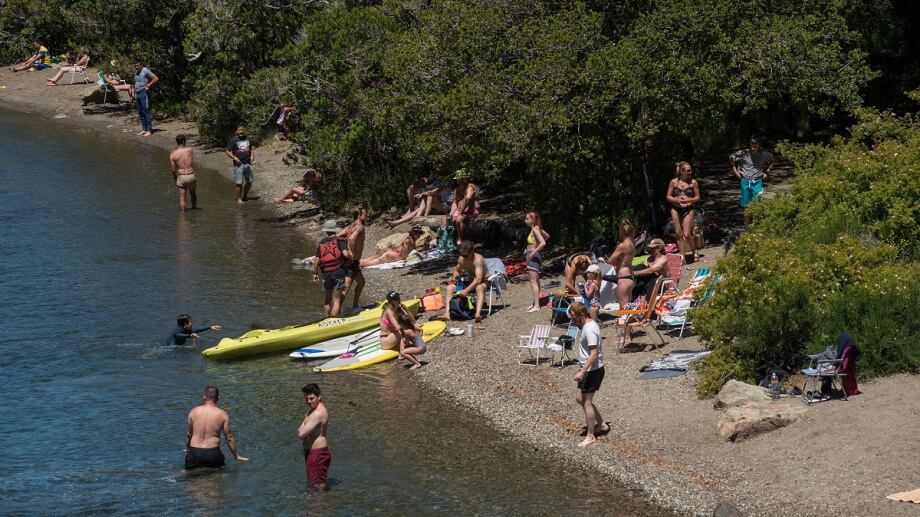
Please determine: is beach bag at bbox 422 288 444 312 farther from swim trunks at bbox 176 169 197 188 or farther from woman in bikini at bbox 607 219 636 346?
swim trunks at bbox 176 169 197 188

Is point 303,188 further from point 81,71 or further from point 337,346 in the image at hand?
point 81,71

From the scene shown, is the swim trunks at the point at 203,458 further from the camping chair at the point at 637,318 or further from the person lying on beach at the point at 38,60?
the person lying on beach at the point at 38,60

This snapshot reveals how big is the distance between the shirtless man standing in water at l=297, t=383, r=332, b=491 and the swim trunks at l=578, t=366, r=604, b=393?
3.03 metres

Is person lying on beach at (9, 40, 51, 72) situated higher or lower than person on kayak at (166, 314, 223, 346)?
higher

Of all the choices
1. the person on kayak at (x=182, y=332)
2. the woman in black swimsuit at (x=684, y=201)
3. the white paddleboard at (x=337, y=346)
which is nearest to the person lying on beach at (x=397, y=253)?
the white paddleboard at (x=337, y=346)

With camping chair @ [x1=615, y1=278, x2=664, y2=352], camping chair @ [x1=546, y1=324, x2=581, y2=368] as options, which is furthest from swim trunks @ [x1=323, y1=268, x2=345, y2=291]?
camping chair @ [x1=615, y1=278, x2=664, y2=352]

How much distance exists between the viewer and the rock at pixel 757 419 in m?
13.3

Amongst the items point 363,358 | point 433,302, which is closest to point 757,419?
point 363,358

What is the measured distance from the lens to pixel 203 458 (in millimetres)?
13594

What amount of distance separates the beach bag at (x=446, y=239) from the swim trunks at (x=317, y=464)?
35.6ft

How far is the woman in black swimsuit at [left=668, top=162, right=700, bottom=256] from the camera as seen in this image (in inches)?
787

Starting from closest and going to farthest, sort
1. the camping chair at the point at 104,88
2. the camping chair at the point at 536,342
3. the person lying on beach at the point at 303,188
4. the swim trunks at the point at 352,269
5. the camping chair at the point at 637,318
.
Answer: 1. the camping chair at the point at 637,318
2. the camping chair at the point at 536,342
3. the swim trunks at the point at 352,269
4. the person lying on beach at the point at 303,188
5. the camping chair at the point at 104,88

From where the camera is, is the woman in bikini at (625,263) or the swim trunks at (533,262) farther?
the swim trunks at (533,262)

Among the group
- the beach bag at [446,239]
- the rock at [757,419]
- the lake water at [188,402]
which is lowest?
the lake water at [188,402]
